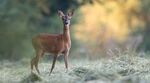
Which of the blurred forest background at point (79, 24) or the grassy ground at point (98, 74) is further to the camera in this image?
the blurred forest background at point (79, 24)

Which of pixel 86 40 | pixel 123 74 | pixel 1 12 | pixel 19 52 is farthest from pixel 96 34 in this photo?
pixel 123 74

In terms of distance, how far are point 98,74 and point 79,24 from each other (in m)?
17.1

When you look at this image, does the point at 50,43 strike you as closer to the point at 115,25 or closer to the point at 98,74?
the point at 98,74

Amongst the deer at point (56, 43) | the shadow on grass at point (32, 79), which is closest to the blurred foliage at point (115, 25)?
the deer at point (56, 43)

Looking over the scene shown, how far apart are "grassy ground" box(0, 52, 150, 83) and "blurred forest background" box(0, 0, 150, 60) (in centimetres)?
703

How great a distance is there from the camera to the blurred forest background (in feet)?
84.7

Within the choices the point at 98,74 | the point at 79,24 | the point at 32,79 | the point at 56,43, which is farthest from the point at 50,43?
the point at 79,24

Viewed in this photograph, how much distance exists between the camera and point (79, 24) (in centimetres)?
2908

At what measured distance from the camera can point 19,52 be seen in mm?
26953

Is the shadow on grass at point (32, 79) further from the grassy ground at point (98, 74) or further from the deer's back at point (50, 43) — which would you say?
the deer's back at point (50, 43)

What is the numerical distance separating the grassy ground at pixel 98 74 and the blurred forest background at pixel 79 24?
23.1 feet

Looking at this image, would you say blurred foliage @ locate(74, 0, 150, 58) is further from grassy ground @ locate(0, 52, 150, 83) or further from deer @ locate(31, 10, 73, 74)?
deer @ locate(31, 10, 73, 74)

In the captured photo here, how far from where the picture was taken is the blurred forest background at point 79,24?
84.7 ft

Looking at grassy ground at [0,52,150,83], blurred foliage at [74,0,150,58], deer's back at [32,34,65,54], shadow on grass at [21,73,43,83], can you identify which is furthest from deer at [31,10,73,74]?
blurred foliage at [74,0,150,58]
